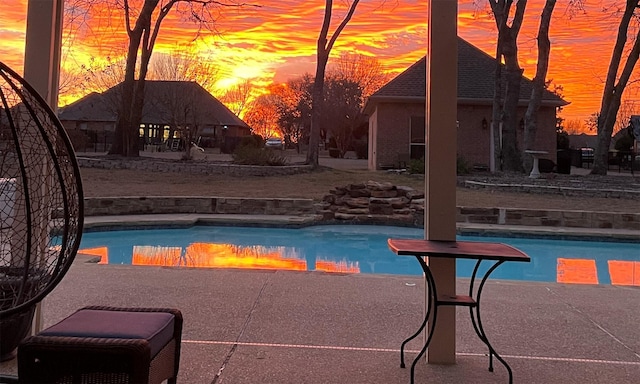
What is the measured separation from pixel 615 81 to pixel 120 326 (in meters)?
18.9

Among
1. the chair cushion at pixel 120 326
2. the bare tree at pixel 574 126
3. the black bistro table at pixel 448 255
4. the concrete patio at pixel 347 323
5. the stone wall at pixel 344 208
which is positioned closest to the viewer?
the chair cushion at pixel 120 326

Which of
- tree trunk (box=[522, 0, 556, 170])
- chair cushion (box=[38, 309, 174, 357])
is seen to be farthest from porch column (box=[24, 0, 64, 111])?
tree trunk (box=[522, 0, 556, 170])

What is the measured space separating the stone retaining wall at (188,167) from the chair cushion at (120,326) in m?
13.5

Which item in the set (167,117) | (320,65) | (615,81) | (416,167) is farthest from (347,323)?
(167,117)

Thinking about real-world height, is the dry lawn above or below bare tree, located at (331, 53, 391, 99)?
below

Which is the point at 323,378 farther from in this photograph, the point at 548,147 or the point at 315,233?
the point at 548,147

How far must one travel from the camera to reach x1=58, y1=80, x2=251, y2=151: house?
1938 centimetres

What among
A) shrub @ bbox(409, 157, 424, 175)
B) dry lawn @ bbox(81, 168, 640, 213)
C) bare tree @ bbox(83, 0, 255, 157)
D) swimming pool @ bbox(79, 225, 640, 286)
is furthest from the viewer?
bare tree @ bbox(83, 0, 255, 157)

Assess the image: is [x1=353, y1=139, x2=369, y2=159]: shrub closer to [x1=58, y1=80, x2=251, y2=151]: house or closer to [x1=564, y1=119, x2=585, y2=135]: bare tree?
[x1=58, y1=80, x2=251, y2=151]: house

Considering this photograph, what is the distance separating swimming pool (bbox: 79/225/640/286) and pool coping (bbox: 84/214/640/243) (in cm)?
10

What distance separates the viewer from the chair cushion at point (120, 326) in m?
1.79

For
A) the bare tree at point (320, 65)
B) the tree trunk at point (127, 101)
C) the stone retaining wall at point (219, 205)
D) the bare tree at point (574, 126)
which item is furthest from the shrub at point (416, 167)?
the bare tree at point (574, 126)

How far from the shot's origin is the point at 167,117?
2155 centimetres

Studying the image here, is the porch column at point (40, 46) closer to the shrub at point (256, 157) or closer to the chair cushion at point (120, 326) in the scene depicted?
the chair cushion at point (120, 326)
